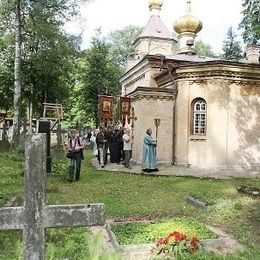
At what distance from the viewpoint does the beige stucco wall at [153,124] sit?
66.5 feet

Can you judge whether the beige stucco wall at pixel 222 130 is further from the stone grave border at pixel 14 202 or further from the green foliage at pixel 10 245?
the green foliage at pixel 10 245

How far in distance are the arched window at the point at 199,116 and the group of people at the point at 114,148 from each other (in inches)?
102

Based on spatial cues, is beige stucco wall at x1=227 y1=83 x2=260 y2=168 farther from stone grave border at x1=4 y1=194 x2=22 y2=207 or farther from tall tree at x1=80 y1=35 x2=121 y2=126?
tall tree at x1=80 y1=35 x2=121 y2=126

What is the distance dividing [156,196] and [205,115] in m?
8.95

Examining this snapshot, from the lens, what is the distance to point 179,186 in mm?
13773

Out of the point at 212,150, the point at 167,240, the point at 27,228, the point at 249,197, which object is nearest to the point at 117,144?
the point at 212,150

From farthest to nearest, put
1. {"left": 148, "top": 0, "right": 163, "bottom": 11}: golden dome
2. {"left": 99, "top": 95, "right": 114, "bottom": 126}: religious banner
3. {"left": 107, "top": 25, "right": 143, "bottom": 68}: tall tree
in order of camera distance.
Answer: {"left": 107, "top": 25, "right": 143, "bottom": 68}: tall tree → {"left": 148, "top": 0, "right": 163, "bottom": 11}: golden dome → {"left": 99, "top": 95, "right": 114, "bottom": 126}: religious banner

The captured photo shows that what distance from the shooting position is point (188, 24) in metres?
30.6

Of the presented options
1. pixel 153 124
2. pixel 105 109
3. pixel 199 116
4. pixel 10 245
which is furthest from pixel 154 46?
pixel 10 245

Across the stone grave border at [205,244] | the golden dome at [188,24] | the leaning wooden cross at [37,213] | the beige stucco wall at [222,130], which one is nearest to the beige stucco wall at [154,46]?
the golden dome at [188,24]

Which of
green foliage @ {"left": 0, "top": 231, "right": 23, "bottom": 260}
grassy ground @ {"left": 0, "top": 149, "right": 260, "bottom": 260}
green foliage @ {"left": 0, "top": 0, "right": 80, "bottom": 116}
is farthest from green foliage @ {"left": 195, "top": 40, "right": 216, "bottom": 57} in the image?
green foliage @ {"left": 0, "top": 231, "right": 23, "bottom": 260}

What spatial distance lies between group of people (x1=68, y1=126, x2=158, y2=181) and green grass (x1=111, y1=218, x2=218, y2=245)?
6.24 metres

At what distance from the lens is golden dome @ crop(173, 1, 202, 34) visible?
30.6 m

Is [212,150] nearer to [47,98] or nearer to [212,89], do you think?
[212,89]
